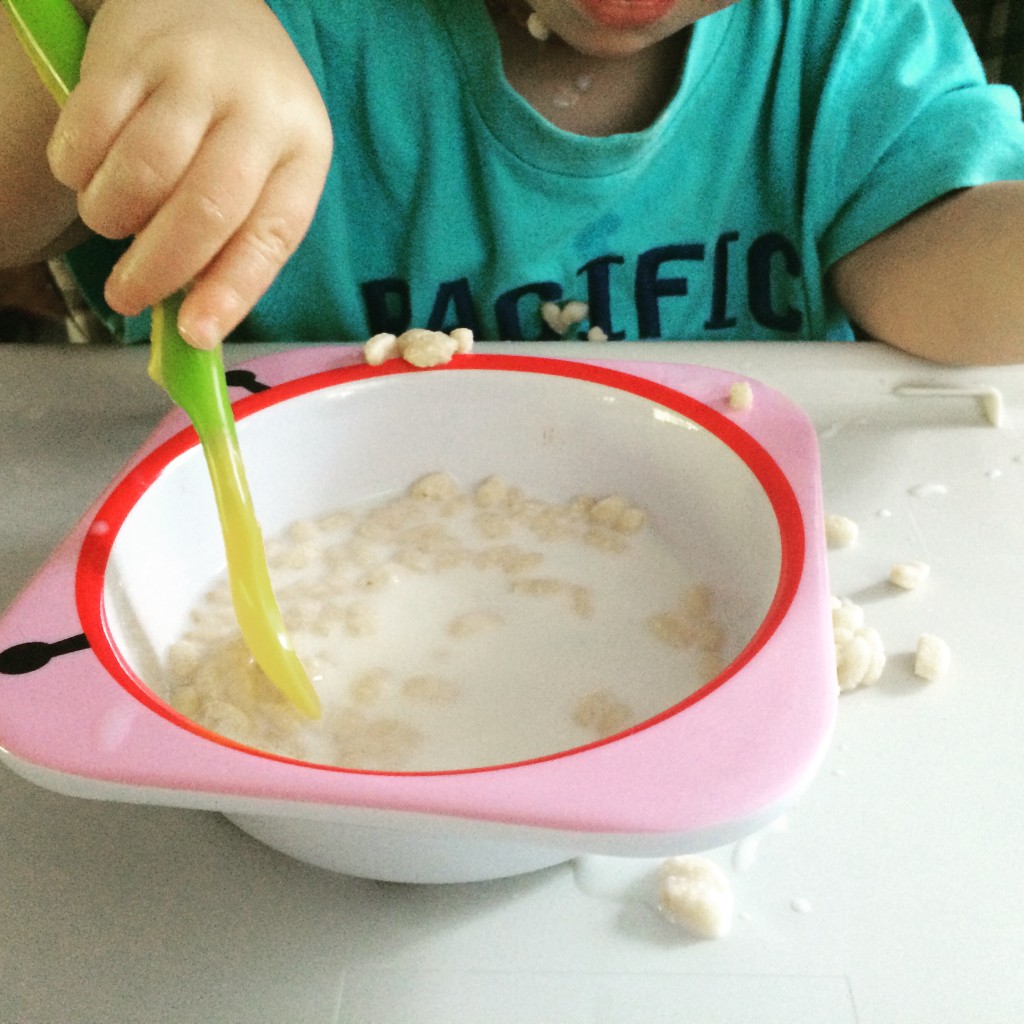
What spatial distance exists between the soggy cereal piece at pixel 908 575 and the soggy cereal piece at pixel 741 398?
0.11m

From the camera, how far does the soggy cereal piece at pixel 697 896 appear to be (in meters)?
0.33

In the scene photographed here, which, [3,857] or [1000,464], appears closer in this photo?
[3,857]

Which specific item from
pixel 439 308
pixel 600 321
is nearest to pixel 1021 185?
pixel 600 321

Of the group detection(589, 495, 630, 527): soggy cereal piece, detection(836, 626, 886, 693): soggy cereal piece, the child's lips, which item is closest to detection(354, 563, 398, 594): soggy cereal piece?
detection(589, 495, 630, 527): soggy cereal piece

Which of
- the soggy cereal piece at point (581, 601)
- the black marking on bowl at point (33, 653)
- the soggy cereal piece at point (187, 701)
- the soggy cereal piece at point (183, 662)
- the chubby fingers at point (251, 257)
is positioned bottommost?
the soggy cereal piece at point (581, 601)

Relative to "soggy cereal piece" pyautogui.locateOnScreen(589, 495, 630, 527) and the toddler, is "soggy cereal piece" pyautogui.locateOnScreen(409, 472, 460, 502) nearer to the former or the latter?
"soggy cereal piece" pyautogui.locateOnScreen(589, 495, 630, 527)

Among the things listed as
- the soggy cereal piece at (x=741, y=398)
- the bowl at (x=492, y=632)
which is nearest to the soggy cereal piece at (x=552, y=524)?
the bowl at (x=492, y=632)

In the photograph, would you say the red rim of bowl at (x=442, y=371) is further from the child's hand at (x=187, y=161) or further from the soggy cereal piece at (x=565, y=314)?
the soggy cereal piece at (x=565, y=314)

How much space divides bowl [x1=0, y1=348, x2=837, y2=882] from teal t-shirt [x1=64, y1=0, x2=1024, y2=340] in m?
0.28

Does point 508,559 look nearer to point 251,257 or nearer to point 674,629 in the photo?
point 674,629

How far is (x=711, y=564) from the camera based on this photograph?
49 centimetres

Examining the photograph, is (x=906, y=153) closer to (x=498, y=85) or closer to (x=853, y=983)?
(x=498, y=85)

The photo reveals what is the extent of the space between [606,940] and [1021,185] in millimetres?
564

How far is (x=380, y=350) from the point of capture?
551mm
